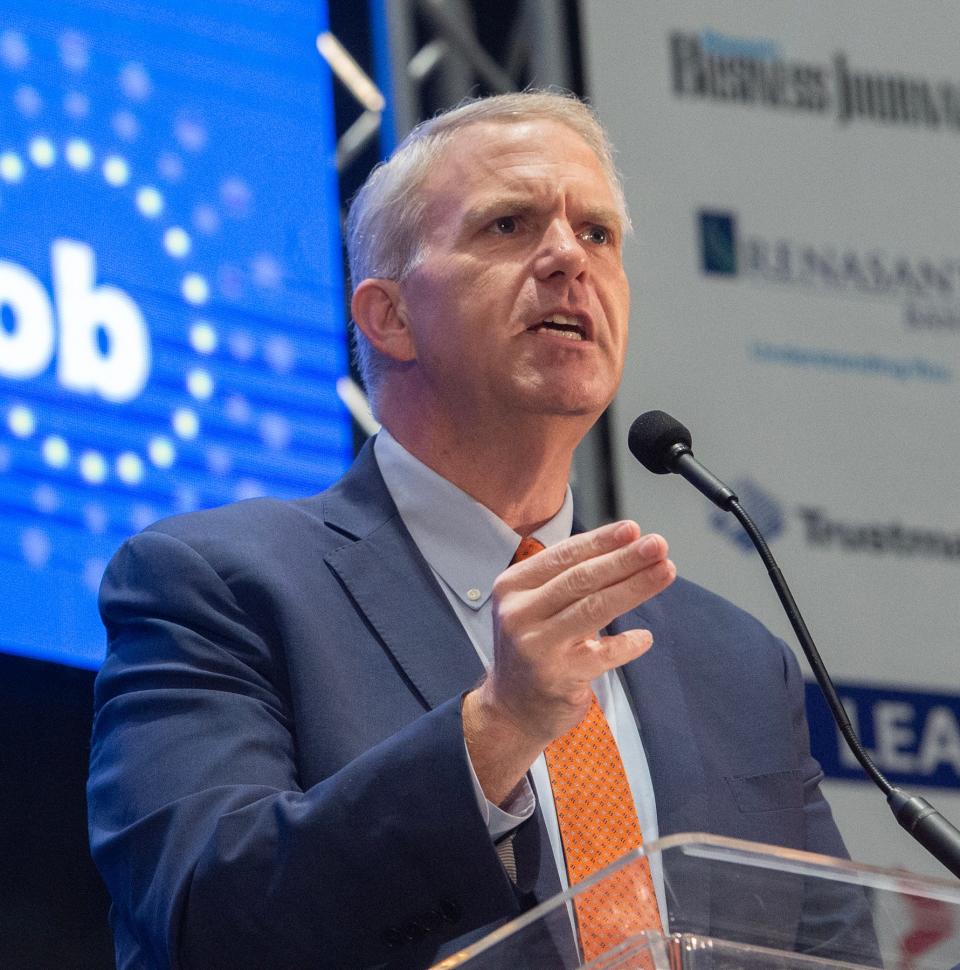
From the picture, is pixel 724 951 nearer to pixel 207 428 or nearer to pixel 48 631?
pixel 48 631

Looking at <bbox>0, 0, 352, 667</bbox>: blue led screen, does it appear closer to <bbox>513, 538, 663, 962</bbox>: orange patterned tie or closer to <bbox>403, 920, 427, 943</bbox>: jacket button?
<bbox>513, 538, 663, 962</bbox>: orange patterned tie

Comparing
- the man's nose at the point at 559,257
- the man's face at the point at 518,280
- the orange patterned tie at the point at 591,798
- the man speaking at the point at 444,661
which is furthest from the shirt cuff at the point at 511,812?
the man's nose at the point at 559,257

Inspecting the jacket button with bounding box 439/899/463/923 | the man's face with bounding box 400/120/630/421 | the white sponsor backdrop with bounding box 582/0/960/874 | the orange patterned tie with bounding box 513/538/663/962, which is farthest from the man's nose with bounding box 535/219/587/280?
the white sponsor backdrop with bounding box 582/0/960/874

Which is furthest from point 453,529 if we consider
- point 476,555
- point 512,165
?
point 512,165

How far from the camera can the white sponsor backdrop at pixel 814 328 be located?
4.14 m

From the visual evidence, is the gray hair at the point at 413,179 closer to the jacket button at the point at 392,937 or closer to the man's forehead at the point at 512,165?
the man's forehead at the point at 512,165

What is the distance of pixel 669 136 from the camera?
4.30 m

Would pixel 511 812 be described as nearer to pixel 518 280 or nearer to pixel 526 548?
pixel 526 548

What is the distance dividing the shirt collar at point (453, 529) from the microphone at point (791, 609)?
0.36 meters

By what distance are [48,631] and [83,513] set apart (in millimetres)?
229

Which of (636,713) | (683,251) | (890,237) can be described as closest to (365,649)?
(636,713)

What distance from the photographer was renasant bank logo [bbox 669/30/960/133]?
4402 mm

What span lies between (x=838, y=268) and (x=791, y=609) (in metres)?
2.55

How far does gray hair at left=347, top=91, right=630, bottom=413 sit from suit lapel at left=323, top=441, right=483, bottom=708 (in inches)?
13.8
